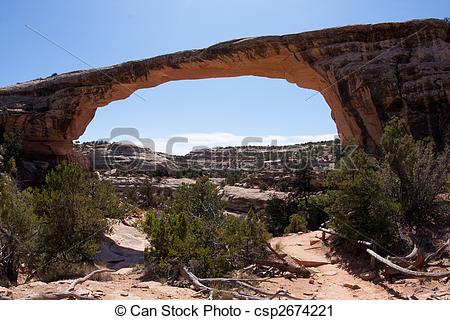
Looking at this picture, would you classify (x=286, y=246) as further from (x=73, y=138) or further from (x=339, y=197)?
(x=73, y=138)

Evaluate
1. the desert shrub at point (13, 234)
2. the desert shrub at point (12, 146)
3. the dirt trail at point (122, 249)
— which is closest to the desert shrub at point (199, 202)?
the dirt trail at point (122, 249)

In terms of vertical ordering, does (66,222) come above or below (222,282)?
above

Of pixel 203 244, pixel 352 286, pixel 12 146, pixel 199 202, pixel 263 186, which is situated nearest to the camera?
pixel 352 286

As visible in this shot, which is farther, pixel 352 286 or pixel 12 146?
pixel 12 146

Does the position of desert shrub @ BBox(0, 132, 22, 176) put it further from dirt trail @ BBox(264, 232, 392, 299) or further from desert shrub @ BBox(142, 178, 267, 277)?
dirt trail @ BBox(264, 232, 392, 299)

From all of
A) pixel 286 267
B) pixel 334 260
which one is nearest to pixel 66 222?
pixel 286 267

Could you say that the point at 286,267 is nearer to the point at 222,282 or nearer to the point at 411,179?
the point at 222,282
